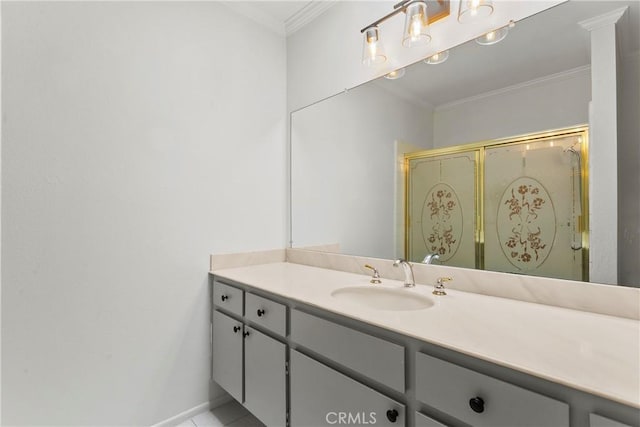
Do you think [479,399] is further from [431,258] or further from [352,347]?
[431,258]

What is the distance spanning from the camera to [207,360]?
178cm

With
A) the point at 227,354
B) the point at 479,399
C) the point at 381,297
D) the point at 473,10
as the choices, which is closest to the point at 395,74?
the point at 473,10

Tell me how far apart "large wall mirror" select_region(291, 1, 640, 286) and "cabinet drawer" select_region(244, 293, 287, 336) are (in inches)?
25.5

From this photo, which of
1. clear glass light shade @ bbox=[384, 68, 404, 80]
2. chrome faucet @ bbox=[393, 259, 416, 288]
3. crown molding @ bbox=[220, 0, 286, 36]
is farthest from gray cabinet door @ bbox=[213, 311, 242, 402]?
crown molding @ bbox=[220, 0, 286, 36]

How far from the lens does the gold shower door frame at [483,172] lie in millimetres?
1070

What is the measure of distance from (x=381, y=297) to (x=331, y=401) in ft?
1.64

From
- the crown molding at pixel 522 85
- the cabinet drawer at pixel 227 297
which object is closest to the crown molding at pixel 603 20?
the crown molding at pixel 522 85

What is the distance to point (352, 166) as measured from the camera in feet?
6.12

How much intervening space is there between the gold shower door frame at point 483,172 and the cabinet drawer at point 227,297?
35.7 inches

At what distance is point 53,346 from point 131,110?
1.13 metres

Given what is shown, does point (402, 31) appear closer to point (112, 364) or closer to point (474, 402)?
point (474, 402)

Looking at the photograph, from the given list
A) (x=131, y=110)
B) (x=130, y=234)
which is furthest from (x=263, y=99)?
(x=130, y=234)

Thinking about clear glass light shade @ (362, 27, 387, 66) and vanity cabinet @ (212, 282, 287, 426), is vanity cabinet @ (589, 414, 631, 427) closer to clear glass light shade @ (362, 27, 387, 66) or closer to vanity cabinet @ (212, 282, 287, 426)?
vanity cabinet @ (212, 282, 287, 426)

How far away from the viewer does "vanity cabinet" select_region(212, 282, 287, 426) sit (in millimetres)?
1326
